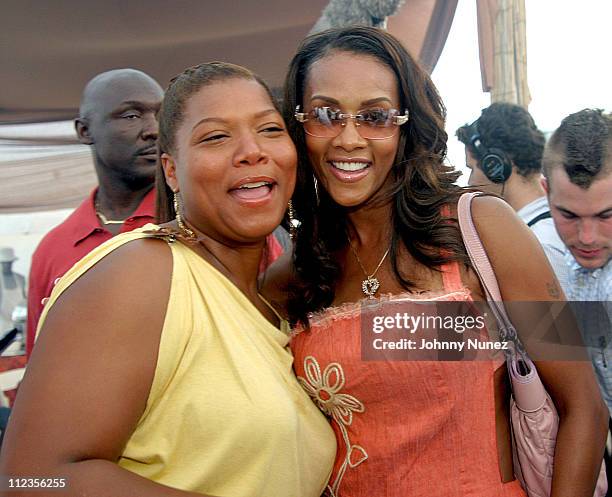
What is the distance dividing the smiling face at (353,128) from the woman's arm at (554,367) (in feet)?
1.10

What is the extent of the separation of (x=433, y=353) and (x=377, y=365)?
141mm

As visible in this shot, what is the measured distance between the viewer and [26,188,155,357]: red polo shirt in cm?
253

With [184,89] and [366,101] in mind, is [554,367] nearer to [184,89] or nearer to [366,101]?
[366,101]

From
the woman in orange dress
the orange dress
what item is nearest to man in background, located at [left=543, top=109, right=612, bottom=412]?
the woman in orange dress

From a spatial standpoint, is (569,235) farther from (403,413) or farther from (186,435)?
(186,435)

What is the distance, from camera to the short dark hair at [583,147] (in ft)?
7.48

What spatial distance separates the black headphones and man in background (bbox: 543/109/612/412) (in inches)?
21.8

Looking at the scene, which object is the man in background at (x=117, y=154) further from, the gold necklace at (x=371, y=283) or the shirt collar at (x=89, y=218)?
the gold necklace at (x=371, y=283)

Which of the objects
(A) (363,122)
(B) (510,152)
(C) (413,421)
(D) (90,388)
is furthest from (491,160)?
(D) (90,388)

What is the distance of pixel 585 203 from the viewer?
90.7 inches

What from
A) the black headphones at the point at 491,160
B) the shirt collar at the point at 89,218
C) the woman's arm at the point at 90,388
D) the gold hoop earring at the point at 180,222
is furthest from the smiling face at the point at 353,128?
the black headphones at the point at 491,160

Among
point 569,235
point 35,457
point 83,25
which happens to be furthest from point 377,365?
point 83,25

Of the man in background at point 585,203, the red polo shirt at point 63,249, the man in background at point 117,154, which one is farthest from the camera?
the man in background at point 117,154

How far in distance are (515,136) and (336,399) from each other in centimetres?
175
